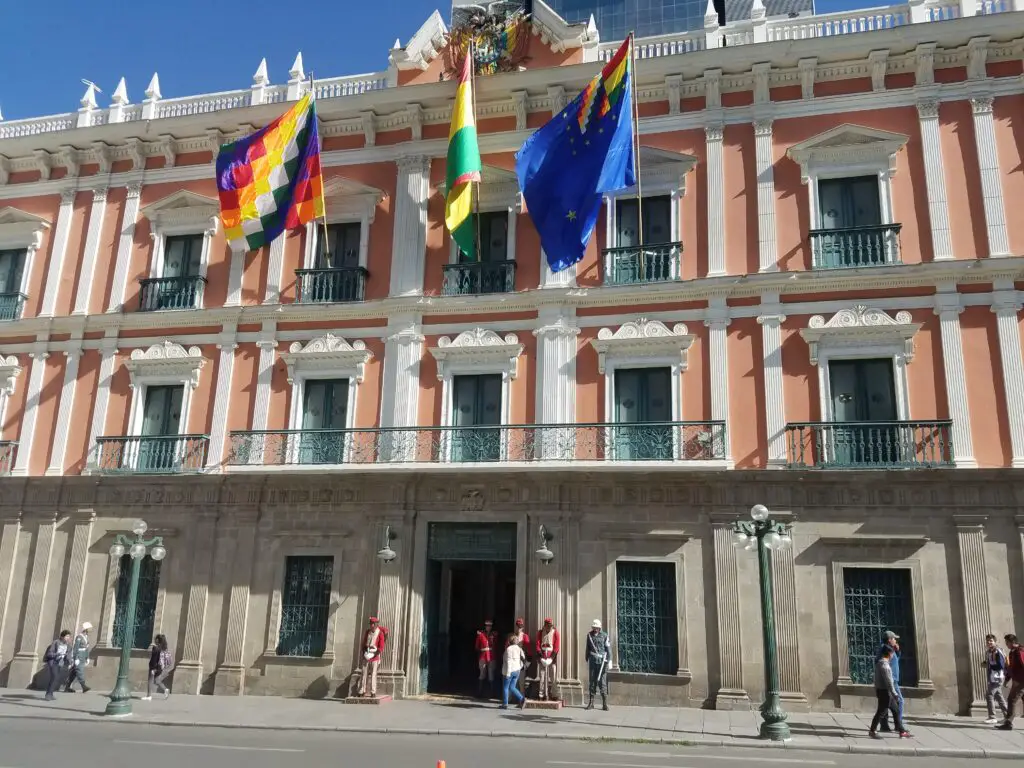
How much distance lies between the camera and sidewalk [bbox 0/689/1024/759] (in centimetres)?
1246

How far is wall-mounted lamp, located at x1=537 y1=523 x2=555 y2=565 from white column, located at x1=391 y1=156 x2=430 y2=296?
6.01m

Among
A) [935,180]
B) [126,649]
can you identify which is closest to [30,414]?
[126,649]

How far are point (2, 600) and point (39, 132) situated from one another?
12096 millimetres

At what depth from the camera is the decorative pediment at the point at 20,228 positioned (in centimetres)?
2175

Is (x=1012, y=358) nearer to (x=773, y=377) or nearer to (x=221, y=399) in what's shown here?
(x=773, y=377)

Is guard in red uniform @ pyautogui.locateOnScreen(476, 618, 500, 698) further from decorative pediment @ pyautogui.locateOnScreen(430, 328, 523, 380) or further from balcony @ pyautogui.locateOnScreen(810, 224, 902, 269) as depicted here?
balcony @ pyautogui.locateOnScreen(810, 224, 902, 269)

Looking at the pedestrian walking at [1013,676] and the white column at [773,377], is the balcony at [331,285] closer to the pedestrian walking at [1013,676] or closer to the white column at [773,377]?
the white column at [773,377]

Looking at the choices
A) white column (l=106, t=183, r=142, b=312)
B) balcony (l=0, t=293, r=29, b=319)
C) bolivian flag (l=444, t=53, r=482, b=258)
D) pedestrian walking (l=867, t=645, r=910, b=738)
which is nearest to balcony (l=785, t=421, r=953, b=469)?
pedestrian walking (l=867, t=645, r=910, b=738)

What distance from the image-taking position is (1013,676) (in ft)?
45.6

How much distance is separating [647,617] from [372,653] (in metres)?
5.38

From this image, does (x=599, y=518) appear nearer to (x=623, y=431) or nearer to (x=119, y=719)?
(x=623, y=431)

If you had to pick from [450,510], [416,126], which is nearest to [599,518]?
[450,510]

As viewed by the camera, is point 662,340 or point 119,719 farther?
point 662,340

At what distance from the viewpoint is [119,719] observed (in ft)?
48.3
